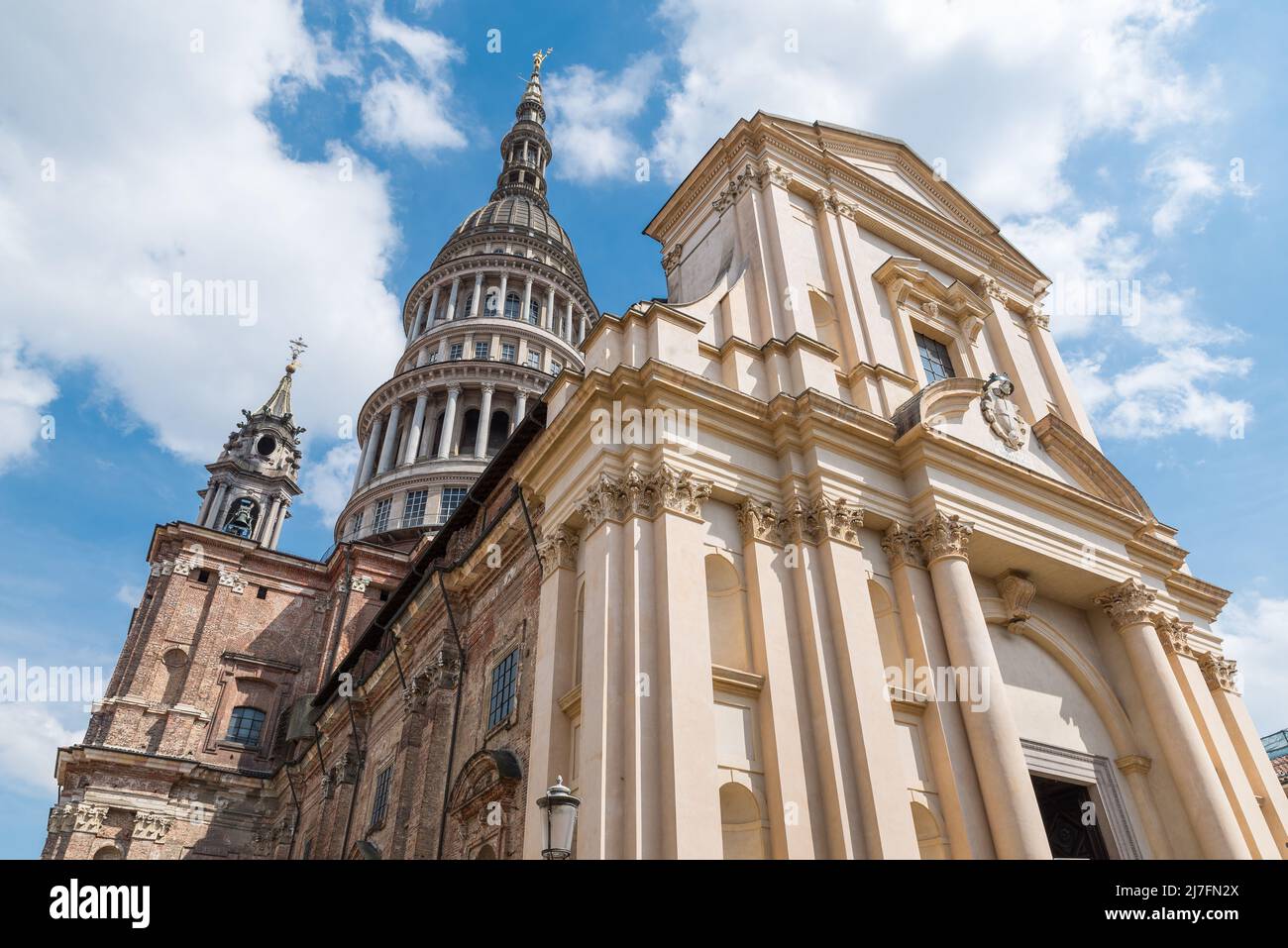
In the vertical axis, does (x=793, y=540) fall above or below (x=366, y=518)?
below

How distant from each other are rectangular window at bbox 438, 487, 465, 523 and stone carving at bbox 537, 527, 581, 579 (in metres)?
30.6

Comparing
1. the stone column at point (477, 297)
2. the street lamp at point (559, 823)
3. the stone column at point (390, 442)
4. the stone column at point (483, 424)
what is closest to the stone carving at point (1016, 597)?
the street lamp at point (559, 823)

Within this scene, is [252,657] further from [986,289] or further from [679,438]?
[986,289]

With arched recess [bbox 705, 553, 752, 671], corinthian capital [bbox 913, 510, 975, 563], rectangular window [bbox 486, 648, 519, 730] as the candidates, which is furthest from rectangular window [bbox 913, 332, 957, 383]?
rectangular window [bbox 486, 648, 519, 730]

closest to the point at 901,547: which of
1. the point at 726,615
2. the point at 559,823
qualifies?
the point at 726,615

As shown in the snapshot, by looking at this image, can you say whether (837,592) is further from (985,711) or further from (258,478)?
(258,478)

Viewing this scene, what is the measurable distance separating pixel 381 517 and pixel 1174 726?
3865cm

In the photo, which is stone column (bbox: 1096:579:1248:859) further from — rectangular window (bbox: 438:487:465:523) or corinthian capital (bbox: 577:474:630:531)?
rectangular window (bbox: 438:487:465:523)

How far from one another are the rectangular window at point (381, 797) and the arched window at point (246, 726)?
1503 centimetres

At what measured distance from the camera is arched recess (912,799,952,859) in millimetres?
12723

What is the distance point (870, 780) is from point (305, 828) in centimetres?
2438

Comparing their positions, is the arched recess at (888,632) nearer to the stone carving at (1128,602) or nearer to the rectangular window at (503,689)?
the stone carving at (1128,602)
